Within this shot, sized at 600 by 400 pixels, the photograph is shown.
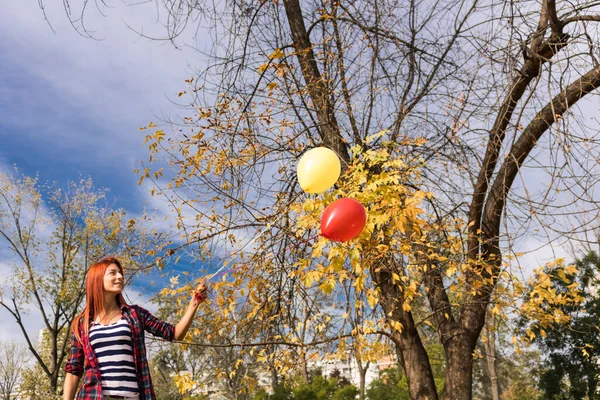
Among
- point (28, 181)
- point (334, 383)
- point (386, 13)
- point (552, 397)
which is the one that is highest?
point (28, 181)

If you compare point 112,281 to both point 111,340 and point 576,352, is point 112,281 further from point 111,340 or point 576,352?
point 576,352

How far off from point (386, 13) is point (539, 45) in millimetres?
1221

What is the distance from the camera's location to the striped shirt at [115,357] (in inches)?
89.5

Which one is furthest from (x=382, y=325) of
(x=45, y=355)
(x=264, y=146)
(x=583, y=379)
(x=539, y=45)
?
(x=45, y=355)

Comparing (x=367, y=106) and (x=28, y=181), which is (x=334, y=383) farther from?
(x=367, y=106)

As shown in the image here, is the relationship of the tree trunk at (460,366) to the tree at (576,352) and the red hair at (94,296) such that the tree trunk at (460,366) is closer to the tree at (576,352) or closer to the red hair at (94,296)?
the red hair at (94,296)

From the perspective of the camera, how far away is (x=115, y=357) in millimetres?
2336

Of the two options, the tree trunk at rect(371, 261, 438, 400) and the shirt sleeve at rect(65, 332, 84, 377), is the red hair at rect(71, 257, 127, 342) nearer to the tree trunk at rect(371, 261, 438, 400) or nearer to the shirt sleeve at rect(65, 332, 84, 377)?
the shirt sleeve at rect(65, 332, 84, 377)

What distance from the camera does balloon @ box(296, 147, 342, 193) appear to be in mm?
2939

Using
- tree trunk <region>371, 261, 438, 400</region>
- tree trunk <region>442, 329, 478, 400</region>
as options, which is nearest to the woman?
tree trunk <region>371, 261, 438, 400</region>

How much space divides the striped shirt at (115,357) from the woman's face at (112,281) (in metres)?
0.17

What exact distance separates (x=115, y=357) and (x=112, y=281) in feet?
1.24

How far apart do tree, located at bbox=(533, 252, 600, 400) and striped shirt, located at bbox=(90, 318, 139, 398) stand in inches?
437

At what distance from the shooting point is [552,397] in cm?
1204
